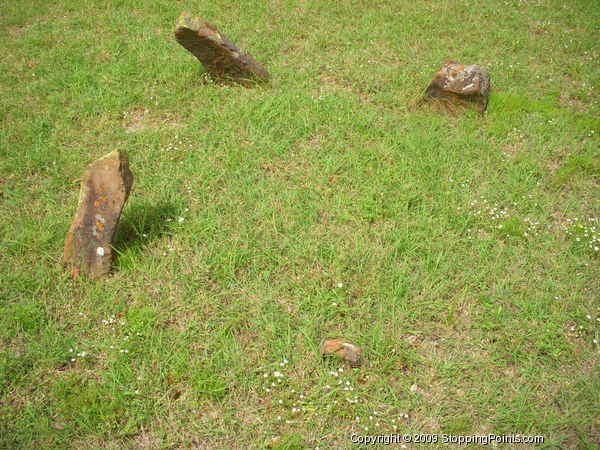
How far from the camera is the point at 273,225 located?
427 centimetres

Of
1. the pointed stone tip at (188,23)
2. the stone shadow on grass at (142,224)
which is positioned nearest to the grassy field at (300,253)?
the stone shadow on grass at (142,224)

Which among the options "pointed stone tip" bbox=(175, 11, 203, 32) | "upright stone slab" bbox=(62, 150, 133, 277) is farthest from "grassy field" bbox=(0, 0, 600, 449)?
"pointed stone tip" bbox=(175, 11, 203, 32)

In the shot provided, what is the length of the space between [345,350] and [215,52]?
4608mm

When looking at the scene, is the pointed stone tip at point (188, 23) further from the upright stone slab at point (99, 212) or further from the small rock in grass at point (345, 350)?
the small rock in grass at point (345, 350)

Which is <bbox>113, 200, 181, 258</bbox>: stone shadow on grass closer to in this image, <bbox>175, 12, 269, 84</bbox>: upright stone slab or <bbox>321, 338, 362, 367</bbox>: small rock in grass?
<bbox>321, 338, 362, 367</bbox>: small rock in grass

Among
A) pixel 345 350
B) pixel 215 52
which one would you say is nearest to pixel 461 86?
pixel 215 52

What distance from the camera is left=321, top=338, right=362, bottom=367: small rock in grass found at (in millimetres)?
3188

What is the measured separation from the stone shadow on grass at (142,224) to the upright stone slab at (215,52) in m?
2.61

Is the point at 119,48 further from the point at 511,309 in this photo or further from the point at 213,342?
the point at 511,309

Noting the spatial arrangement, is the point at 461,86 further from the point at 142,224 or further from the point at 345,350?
the point at 142,224

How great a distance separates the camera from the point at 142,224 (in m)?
4.16

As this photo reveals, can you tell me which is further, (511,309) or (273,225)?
(273,225)

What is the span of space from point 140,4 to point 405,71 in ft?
18.4

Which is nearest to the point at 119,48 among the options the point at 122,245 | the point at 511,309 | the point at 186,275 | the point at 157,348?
the point at 122,245
